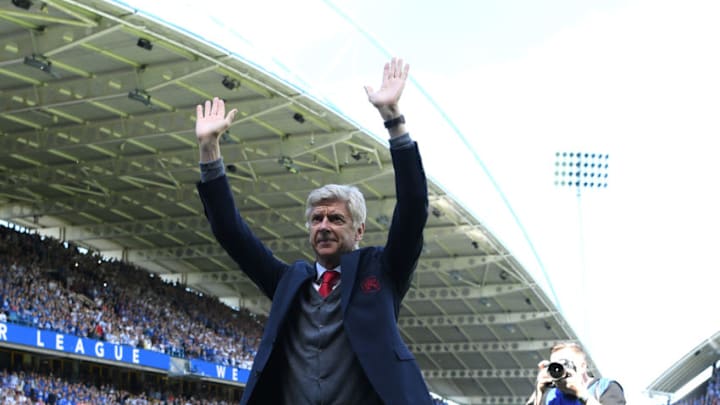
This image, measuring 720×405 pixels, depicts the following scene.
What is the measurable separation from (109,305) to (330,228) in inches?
1318

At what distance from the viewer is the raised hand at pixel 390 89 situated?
13.7 ft

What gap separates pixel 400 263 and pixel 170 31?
20198 millimetres

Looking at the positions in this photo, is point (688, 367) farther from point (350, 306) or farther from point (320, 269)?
point (350, 306)

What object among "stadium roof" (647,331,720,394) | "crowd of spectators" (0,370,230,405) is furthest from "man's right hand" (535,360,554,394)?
"stadium roof" (647,331,720,394)

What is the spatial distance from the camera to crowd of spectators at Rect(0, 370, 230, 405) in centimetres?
2434

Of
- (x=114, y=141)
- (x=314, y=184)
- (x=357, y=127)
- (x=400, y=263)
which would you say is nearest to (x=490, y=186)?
(x=314, y=184)

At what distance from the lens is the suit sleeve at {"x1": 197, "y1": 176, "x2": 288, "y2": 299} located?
14.8ft

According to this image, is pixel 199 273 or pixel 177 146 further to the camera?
pixel 199 273

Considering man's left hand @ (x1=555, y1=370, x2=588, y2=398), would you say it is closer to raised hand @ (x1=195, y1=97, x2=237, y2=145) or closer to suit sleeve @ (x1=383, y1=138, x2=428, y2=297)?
suit sleeve @ (x1=383, y1=138, x2=428, y2=297)

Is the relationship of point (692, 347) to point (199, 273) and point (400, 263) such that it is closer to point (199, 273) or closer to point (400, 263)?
point (199, 273)

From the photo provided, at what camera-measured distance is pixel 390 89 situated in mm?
4211

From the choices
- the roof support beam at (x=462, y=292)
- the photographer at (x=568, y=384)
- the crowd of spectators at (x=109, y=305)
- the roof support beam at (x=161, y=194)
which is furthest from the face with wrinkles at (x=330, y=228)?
the roof support beam at (x=462, y=292)

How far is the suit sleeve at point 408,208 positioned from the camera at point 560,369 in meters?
1.22

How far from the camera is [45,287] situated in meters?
33.1
